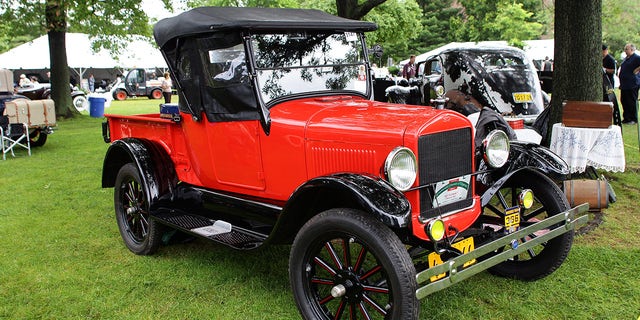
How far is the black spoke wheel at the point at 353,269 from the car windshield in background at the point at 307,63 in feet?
4.00

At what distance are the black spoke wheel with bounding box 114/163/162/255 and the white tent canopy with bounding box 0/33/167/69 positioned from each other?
2321 cm

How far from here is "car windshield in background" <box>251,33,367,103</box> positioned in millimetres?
3746

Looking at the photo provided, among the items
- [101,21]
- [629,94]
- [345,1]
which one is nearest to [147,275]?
→ [345,1]

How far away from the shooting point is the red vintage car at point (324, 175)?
2.86 meters

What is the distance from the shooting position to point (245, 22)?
355 centimetres

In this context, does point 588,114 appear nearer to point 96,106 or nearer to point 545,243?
point 545,243

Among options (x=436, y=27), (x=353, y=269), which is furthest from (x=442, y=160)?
(x=436, y=27)

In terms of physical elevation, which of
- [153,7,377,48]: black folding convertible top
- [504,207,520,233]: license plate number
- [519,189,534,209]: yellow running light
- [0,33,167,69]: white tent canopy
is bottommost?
[504,207,520,233]: license plate number

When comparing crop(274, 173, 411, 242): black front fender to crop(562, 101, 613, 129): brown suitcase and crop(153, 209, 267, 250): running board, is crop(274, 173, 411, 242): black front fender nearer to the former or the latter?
crop(153, 209, 267, 250): running board

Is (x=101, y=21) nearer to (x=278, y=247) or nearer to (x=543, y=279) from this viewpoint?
(x=278, y=247)

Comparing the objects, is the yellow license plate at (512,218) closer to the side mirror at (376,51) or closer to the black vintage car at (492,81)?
the side mirror at (376,51)

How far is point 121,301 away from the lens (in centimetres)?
365

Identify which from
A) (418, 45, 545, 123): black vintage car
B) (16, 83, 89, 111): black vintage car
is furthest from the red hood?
(16, 83, 89, 111): black vintage car

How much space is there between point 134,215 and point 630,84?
35.5 ft
